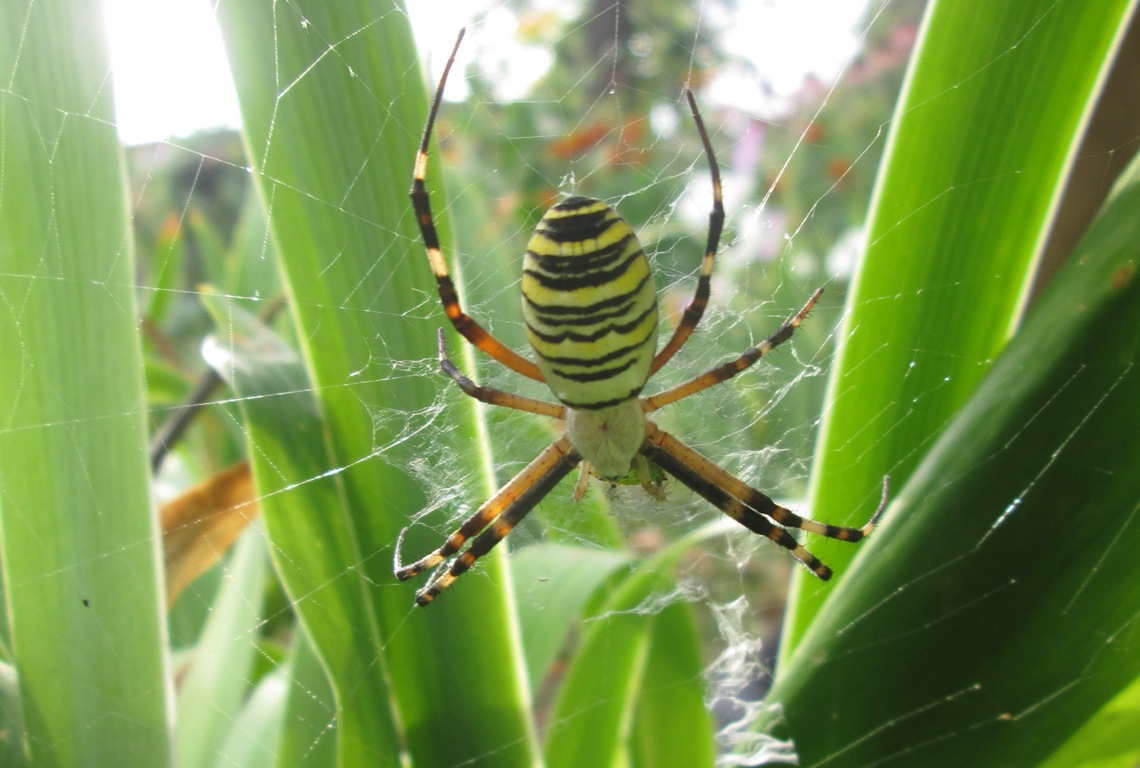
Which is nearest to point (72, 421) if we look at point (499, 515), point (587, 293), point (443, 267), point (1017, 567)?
point (443, 267)

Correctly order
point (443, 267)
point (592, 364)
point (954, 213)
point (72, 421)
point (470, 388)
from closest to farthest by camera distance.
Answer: point (72, 421)
point (954, 213)
point (592, 364)
point (443, 267)
point (470, 388)

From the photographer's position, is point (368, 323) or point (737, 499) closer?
point (368, 323)

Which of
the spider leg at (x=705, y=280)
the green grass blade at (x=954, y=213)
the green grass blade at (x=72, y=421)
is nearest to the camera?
the green grass blade at (x=72, y=421)

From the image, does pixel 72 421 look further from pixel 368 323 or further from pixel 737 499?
pixel 737 499

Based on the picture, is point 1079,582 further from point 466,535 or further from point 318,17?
point 318,17

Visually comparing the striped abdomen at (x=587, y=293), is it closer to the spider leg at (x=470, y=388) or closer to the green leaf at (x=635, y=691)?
the spider leg at (x=470, y=388)

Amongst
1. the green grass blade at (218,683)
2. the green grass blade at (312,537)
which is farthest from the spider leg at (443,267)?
the green grass blade at (218,683)
